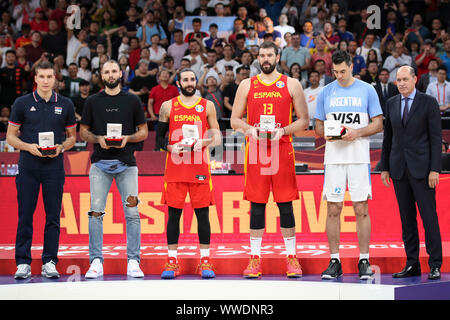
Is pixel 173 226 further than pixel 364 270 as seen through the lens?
Yes

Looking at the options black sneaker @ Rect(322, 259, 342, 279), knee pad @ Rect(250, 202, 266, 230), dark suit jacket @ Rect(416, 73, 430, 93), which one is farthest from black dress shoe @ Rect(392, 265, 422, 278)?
dark suit jacket @ Rect(416, 73, 430, 93)

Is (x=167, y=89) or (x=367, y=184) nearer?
(x=367, y=184)

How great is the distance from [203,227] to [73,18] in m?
10.2

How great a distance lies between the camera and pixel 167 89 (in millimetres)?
12570

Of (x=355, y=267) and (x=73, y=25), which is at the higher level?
(x=73, y=25)

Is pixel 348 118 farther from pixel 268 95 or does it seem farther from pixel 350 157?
pixel 268 95

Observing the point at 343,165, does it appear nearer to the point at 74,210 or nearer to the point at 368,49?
the point at 74,210

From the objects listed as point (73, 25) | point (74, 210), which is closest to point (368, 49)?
point (73, 25)

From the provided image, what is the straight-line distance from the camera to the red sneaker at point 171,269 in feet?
20.7

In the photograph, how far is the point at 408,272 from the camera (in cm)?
624

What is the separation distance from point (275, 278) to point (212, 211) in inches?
76.3

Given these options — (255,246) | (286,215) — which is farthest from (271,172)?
(255,246)

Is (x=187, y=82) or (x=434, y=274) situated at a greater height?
(x=187, y=82)

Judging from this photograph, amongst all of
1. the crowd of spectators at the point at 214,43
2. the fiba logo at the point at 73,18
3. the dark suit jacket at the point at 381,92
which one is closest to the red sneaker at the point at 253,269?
the crowd of spectators at the point at 214,43
